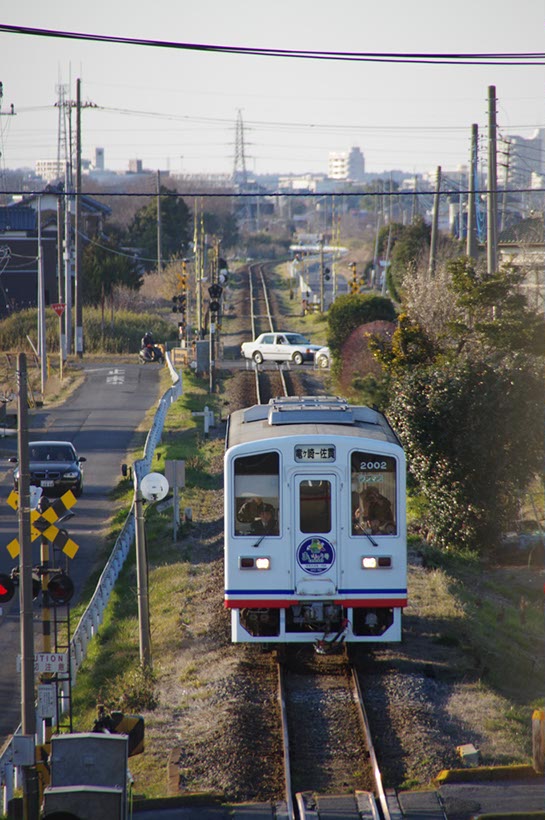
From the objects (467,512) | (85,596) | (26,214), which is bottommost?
(85,596)

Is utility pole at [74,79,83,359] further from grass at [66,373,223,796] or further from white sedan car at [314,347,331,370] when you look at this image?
grass at [66,373,223,796]

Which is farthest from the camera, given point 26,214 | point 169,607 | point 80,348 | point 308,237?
point 308,237

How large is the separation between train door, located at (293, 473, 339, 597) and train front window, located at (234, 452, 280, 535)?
27cm

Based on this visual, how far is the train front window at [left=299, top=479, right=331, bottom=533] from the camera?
1288 centimetres

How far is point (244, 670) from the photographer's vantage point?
13.4 m

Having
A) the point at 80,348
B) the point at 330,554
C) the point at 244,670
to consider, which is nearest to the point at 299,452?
the point at 330,554

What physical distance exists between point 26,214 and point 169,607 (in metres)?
49.8

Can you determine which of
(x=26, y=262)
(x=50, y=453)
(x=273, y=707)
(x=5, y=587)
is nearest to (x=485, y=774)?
(x=273, y=707)

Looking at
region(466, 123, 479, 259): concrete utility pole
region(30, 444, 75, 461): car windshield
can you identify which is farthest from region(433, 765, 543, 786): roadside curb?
region(466, 123, 479, 259): concrete utility pole

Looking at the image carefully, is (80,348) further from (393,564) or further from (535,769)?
(535,769)

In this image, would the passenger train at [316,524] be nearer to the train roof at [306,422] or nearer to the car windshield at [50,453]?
the train roof at [306,422]

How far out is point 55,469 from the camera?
25.1m

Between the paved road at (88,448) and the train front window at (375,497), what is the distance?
523 cm

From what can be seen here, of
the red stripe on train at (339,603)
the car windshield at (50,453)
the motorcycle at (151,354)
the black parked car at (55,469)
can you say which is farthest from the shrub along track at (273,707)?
the motorcycle at (151,354)
